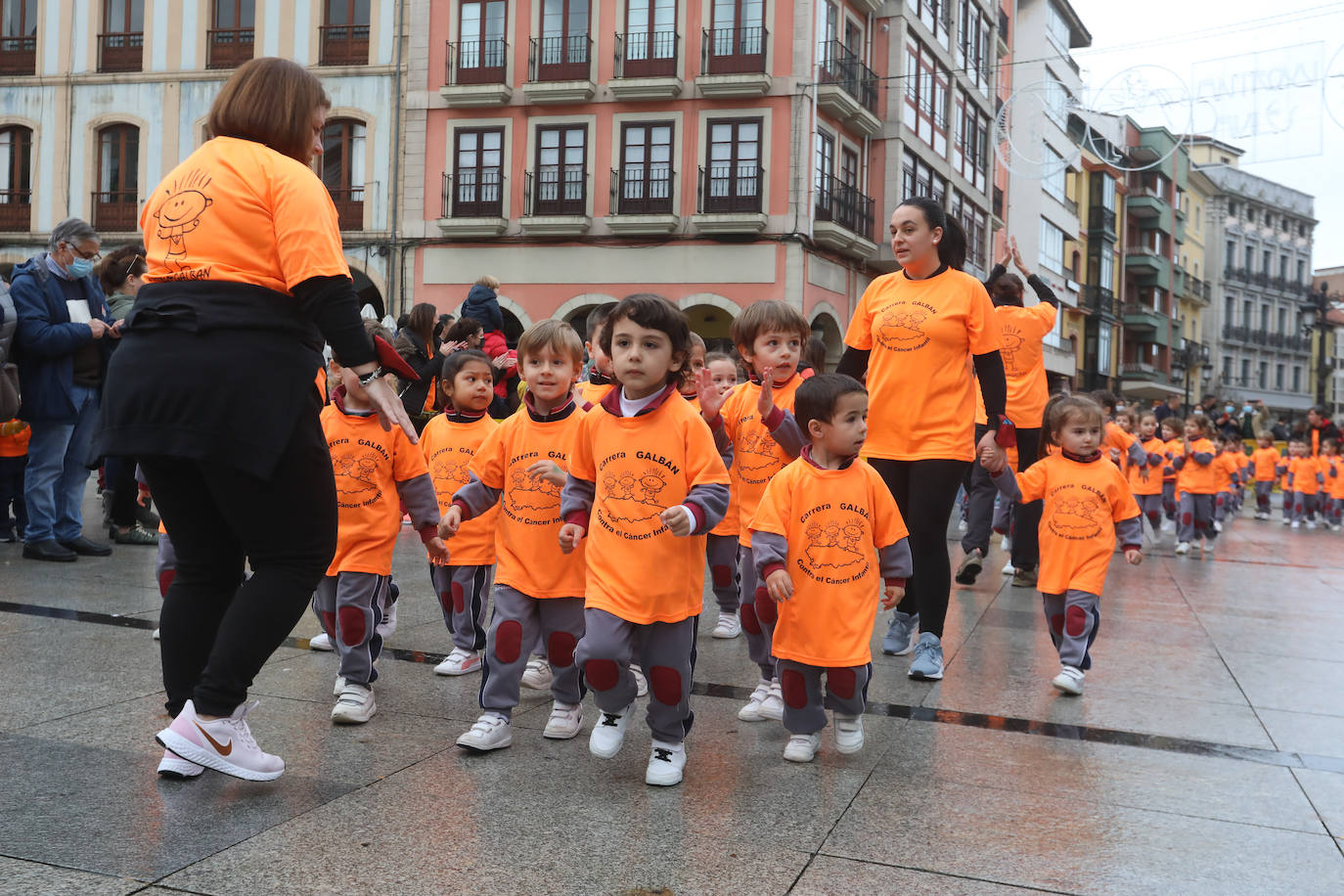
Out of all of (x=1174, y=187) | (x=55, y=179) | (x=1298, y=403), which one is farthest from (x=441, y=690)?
(x=1298, y=403)

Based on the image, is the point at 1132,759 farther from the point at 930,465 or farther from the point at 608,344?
the point at 608,344

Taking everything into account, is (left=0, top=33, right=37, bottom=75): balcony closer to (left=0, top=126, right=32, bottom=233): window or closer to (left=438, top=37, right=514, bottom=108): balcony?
(left=0, top=126, right=32, bottom=233): window

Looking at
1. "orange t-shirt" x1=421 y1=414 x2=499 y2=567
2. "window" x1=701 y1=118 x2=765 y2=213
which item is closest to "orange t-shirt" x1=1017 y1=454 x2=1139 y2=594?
"orange t-shirt" x1=421 y1=414 x2=499 y2=567

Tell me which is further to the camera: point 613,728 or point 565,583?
point 565,583

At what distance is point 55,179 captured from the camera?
28.4m

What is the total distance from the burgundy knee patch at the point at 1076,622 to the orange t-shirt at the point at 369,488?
9.17 feet

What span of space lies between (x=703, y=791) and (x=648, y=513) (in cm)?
83

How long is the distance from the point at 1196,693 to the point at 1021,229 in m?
39.2

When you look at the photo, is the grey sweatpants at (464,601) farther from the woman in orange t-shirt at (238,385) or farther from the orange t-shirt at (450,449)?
the woman in orange t-shirt at (238,385)

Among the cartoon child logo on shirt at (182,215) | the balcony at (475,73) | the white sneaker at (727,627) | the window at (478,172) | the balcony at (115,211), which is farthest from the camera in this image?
the balcony at (115,211)

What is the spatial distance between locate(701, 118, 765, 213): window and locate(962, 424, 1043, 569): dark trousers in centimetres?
1764

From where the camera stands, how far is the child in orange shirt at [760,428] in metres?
4.32

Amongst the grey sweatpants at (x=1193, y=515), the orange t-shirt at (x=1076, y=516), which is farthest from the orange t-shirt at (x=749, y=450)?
the grey sweatpants at (x=1193, y=515)

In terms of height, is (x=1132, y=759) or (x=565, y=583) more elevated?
(x=565, y=583)
